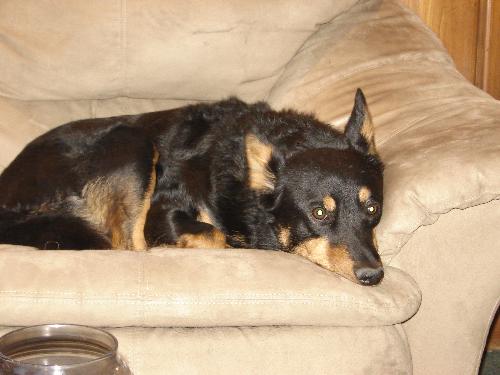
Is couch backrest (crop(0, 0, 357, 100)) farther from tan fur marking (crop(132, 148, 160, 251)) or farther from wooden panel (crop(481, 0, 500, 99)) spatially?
wooden panel (crop(481, 0, 500, 99))

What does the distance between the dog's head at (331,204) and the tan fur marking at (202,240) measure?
0.23 meters

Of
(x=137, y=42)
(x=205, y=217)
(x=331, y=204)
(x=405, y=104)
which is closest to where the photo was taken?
(x=331, y=204)

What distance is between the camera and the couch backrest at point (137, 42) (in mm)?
3223

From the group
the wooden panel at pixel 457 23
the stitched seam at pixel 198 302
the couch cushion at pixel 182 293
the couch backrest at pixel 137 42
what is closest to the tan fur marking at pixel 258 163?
the couch cushion at pixel 182 293

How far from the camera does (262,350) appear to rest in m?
2.16

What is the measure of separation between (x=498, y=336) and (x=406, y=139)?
183 centimetres

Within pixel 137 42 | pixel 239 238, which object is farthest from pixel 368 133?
pixel 137 42

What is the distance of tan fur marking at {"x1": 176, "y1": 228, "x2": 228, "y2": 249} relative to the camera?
268cm

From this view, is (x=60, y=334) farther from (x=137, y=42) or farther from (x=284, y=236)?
(x=137, y=42)

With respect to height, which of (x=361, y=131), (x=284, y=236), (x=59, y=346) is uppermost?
(x=59, y=346)

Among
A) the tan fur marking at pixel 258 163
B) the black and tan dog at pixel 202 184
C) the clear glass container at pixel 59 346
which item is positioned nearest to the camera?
the clear glass container at pixel 59 346

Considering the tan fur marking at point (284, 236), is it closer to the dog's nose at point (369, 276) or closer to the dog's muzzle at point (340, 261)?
the dog's muzzle at point (340, 261)

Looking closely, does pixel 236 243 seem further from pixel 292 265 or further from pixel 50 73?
pixel 50 73

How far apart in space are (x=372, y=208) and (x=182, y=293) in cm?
79
